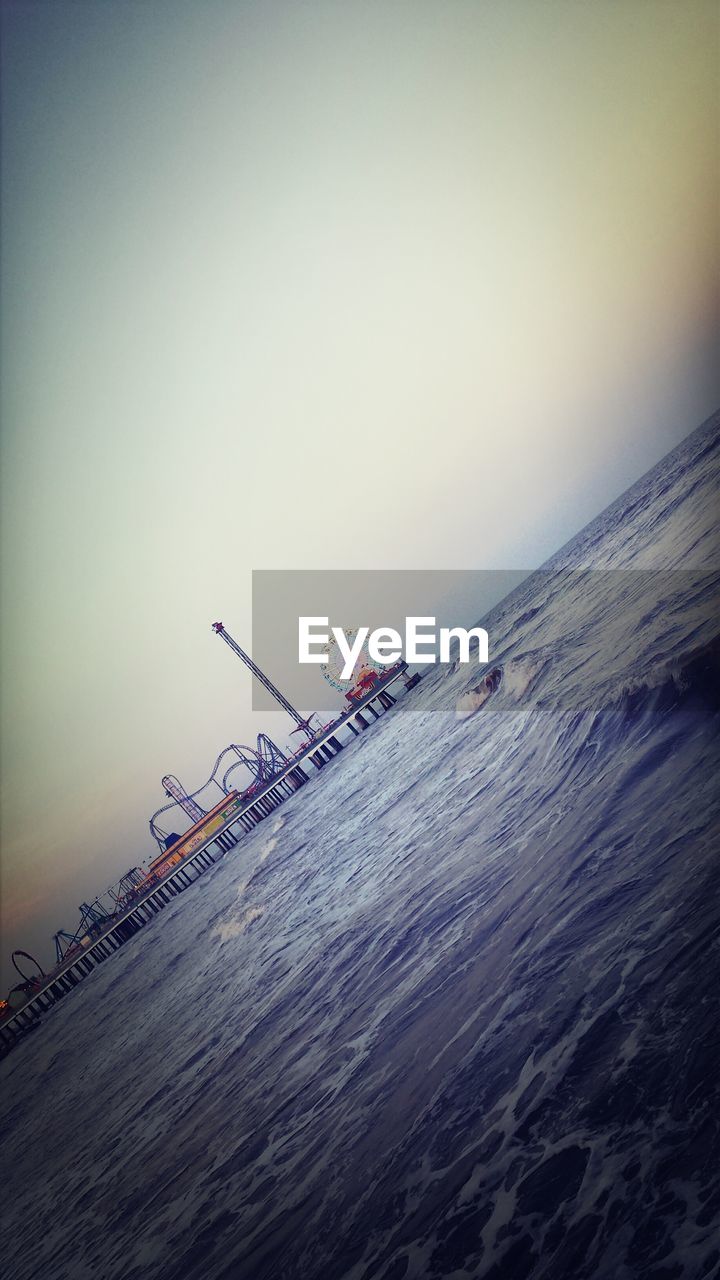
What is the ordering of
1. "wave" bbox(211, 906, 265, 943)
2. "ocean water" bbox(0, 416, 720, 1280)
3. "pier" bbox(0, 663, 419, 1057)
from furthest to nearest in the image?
"pier" bbox(0, 663, 419, 1057)
"wave" bbox(211, 906, 265, 943)
"ocean water" bbox(0, 416, 720, 1280)

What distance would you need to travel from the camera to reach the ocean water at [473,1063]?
5535 millimetres

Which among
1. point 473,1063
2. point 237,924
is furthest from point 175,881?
point 473,1063

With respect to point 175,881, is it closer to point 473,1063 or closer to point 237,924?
point 237,924

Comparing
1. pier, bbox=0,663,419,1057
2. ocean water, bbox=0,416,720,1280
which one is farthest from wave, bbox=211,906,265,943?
pier, bbox=0,663,419,1057

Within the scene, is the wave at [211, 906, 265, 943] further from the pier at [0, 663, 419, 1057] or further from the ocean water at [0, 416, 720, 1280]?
the pier at [0, 663, 419, 1057]

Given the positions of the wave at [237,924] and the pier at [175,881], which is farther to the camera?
the pier at [175,881]

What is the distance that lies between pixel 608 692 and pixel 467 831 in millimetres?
5171

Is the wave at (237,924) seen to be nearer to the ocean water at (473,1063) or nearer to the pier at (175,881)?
the ocean water at (473,1063)

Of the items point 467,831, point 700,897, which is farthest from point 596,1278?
point 467,831

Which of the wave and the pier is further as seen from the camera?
the pier

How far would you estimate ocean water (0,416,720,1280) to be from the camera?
218 inches

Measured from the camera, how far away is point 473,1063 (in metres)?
7.86

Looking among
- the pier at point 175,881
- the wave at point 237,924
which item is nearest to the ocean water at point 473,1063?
the wave at point 237,924

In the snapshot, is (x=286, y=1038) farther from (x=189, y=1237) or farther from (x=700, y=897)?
(x=700, y=897)
